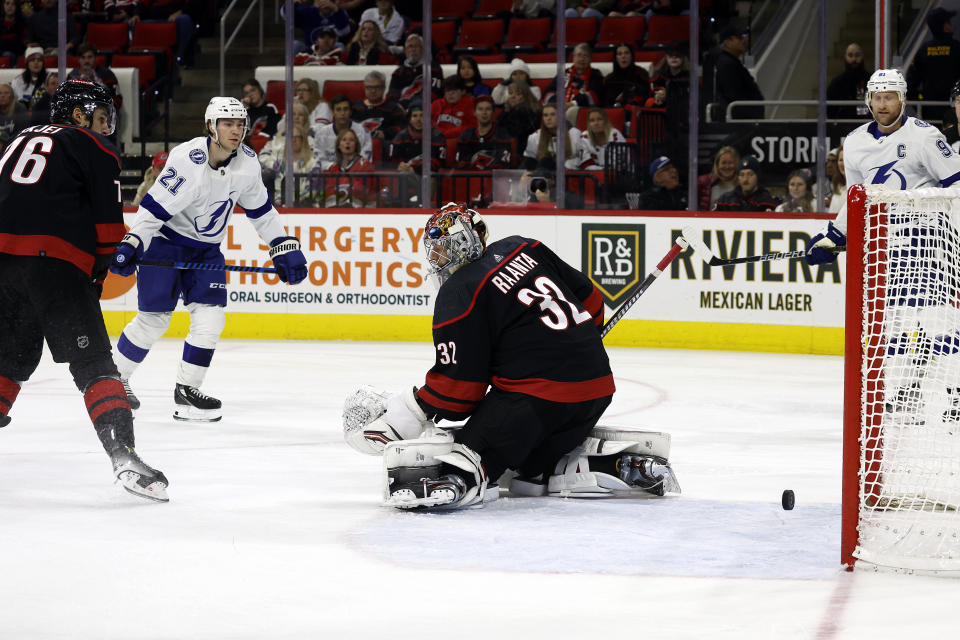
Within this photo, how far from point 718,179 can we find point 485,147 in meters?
1.40

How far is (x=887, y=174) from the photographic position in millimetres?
4871

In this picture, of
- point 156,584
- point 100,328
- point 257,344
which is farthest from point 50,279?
point 257,344

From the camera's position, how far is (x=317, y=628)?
2543 millimetres

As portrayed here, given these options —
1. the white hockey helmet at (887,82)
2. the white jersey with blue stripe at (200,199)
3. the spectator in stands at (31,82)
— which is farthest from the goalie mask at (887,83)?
the spectator in stands at (31,82)

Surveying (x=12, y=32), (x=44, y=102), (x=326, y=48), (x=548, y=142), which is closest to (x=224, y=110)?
(x=548, y=142)

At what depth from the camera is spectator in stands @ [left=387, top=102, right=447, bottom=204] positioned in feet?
26.8

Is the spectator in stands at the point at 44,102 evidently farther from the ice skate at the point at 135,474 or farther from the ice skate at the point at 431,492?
the ice skate at the point at 431,492

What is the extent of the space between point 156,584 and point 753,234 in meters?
5.49

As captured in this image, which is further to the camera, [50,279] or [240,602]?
[50,279]

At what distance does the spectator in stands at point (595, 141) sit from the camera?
7.98 meters

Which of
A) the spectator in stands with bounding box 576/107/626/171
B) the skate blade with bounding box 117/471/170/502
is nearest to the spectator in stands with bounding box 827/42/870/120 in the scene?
the spectator in stands with bounding box 576/107/626/171

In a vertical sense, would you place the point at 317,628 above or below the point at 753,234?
below

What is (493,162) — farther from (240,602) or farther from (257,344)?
(240,602)

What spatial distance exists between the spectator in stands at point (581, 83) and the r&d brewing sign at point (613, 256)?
71 cm
